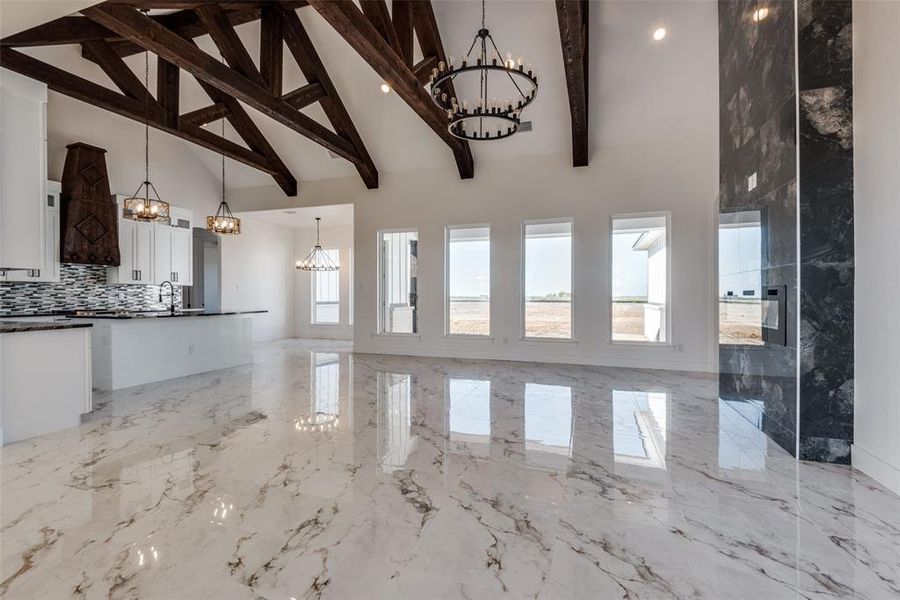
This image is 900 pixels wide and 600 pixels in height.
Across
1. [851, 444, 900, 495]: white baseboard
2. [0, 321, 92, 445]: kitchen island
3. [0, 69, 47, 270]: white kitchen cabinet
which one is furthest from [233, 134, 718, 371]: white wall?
[0, 321, 92, 445]: kitchen island

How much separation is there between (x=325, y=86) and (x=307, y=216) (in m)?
3.74

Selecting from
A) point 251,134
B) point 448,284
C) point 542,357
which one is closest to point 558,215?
point 448,284

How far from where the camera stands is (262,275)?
10.1 meters

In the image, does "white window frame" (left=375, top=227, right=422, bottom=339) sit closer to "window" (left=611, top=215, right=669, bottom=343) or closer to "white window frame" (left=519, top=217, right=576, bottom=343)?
"white window frame" (left=519, top=217, right=576, bottom=343)

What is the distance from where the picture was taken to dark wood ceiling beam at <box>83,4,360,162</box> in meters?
3.84

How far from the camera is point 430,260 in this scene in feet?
25.1

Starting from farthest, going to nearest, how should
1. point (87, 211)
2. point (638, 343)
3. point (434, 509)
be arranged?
point (638, 343)
point (87, 211)
point (434, 509)

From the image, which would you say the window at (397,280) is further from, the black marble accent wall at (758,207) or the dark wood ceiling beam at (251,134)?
the black marble accent wall at (758,207)

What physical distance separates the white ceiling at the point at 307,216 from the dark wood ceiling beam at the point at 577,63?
455 centimetres

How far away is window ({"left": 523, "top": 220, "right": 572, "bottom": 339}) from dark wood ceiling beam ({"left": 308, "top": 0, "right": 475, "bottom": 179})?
85.7 inches

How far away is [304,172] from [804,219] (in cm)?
803

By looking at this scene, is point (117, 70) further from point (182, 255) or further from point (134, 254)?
point (182, 255)

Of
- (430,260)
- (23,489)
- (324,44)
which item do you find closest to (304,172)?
(324,44)

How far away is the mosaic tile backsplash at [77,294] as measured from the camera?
19.0 ft
